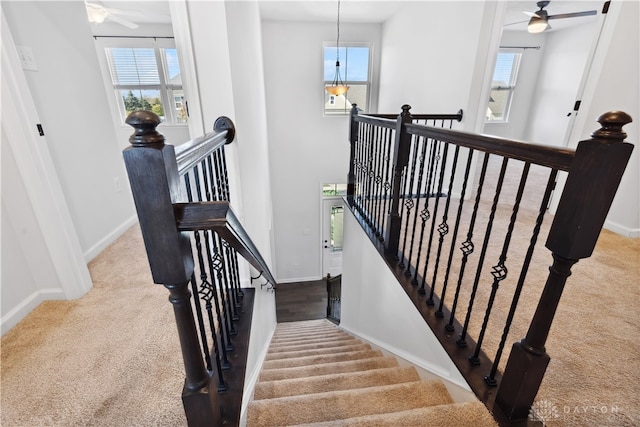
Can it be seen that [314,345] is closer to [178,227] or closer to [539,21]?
[178,227]

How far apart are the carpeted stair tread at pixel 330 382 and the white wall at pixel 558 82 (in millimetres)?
5882

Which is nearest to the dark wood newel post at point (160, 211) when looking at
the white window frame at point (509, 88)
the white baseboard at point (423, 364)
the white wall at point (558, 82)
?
the white baseboard at point (423, 364)

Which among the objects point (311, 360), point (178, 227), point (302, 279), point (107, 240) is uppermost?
point (178, 227)

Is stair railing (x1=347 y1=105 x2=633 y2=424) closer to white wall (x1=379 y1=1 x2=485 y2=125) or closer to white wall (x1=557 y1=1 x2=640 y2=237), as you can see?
white wall (x1=557 y1=1 x2=640 y2=237)

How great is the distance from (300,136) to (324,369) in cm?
447

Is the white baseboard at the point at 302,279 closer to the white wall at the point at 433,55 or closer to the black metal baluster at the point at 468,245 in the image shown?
the white wall at the point at 433,55

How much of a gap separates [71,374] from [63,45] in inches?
83.5

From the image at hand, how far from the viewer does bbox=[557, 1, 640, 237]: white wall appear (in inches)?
86.3

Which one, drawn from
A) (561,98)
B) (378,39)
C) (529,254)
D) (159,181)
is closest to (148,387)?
(159,181)

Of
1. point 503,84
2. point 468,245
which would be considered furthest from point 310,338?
point 503,84

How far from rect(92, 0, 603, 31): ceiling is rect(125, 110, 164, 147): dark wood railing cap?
4.33 metres

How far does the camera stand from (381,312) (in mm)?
2348

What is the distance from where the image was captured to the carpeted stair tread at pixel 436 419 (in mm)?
1042

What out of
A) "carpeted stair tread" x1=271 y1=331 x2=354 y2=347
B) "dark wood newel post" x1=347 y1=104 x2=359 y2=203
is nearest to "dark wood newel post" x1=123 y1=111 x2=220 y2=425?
"carpeted stair tread" x1=271 y1=331 x2=354 y2=347
